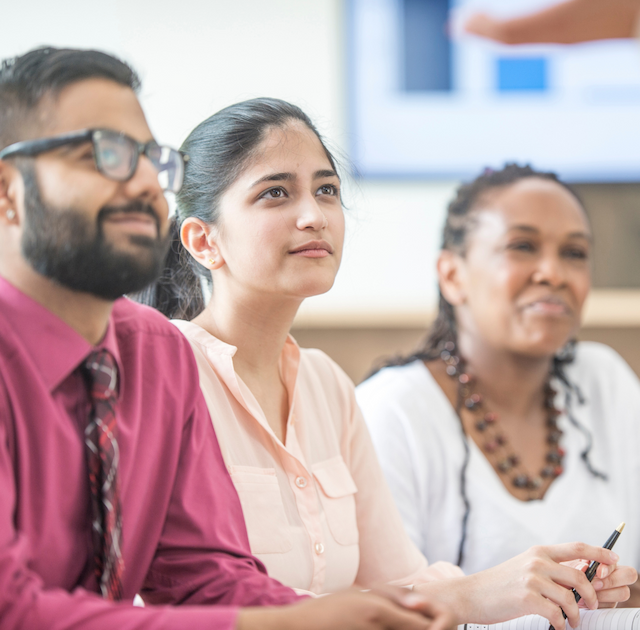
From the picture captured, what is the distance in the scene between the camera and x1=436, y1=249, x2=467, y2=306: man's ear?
65.6 inches

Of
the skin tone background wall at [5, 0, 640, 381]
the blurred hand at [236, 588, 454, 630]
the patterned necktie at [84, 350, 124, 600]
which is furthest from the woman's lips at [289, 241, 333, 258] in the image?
the skin tone background wall at [5, 0, 640, 381]

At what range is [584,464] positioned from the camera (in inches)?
61.3

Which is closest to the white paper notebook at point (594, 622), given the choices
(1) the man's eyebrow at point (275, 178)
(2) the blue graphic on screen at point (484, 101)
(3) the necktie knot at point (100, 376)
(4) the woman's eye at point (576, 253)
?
(3) the necktie knot at point (100, 376)

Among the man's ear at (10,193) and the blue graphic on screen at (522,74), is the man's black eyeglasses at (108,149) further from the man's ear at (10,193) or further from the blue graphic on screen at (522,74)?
the blue graphic on screen at (522,74)

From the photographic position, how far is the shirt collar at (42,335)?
737mm

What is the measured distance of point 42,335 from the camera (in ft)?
2.43

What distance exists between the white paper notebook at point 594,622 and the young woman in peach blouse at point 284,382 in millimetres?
16

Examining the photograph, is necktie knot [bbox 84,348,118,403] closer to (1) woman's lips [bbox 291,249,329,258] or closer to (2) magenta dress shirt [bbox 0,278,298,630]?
(2) magenta dress shirt [bbox 0,278,298,630]

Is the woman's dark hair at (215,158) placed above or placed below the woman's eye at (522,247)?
above

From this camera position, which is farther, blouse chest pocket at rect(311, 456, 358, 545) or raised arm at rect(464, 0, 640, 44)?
raised arm at rect(464, 0, 640, 44)

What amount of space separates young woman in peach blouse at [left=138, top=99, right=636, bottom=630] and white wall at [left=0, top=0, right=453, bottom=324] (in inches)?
48.4

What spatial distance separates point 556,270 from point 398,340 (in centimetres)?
97

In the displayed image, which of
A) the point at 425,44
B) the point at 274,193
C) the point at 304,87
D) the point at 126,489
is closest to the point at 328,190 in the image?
the point at 274,193

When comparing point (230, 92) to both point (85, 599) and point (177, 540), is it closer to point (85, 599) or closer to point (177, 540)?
point (177, 540)
